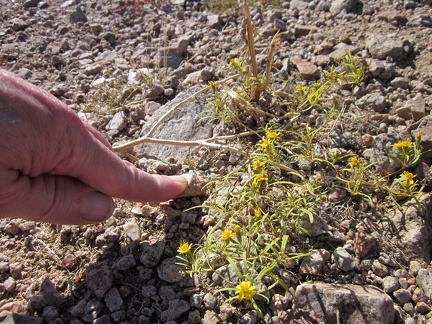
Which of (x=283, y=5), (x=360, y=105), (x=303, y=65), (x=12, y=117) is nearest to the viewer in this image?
(x=12, y=117)

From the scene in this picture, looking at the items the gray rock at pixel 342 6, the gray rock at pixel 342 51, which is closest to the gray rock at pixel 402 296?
the gray rock at pixel 342 51

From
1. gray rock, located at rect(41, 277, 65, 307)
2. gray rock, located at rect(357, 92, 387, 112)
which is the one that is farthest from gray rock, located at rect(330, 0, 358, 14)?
gray rock, located at rect(41, 277, 65, 307)

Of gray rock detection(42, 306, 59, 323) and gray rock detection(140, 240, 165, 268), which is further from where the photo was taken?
gray rock detection(140, 240, 165, 268)

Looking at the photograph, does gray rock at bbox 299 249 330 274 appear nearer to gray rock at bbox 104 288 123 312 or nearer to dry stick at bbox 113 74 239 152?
gray rock at bbox 104 288 123 312

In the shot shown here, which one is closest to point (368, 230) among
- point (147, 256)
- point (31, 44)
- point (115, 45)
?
point (147, 256)

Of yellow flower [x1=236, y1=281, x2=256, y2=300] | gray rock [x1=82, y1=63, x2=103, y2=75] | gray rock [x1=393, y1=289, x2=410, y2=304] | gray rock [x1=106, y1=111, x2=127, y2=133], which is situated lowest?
gray rock [x1=393, y1=289, x2=410, y2=304]

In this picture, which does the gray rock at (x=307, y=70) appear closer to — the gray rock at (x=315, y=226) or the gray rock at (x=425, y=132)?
the gray rock at (x=425, y=132)

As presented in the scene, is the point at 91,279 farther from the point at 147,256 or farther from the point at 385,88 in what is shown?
the point at 385,88

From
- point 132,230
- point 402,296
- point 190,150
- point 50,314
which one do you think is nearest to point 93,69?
point 190,150
